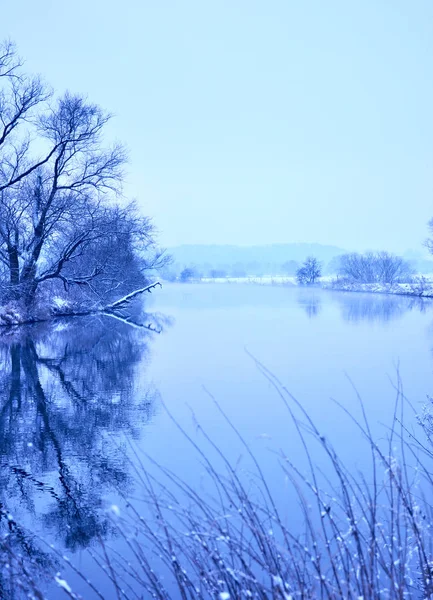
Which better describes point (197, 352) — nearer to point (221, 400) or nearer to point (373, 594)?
point (221, 400)

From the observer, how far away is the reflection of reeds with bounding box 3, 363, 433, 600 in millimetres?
2611

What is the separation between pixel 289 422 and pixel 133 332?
12.0 meters

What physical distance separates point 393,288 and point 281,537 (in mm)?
53515

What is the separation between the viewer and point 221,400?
921 cm

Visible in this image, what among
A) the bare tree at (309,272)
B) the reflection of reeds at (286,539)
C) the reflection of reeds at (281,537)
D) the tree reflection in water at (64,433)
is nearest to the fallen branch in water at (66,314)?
the tree reflection in water at (64,433)

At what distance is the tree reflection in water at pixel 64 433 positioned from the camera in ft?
16.0

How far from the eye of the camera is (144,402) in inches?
359

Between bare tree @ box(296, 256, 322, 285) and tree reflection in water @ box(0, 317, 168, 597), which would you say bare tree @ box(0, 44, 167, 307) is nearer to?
tree reflection in water @ box(0, 317, 168, 597)

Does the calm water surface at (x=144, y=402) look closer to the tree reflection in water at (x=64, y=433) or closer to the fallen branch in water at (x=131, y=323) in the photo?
the tree reflection in water at (x=64, y=433)

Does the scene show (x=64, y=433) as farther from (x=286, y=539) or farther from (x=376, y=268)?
(x=376, y=268)

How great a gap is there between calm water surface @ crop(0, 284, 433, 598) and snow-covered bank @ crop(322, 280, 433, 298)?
31087 mm

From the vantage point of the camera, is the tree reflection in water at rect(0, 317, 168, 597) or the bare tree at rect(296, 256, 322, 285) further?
the bare tree at rect(296, 256, 322, 285)

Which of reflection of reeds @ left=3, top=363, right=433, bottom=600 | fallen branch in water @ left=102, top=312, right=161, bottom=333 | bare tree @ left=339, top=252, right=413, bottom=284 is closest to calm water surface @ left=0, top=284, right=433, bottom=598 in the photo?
reflection of reeds @ left=3, top=363, right=433, bottom=600

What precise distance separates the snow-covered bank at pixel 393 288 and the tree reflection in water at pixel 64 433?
123 ft
